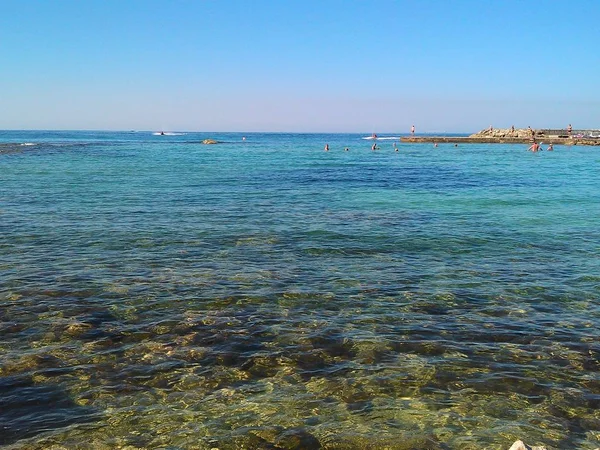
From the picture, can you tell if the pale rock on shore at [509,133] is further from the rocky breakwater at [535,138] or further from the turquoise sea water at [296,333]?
the turquoise sea water at [296,333]

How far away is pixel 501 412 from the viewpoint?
762 cm

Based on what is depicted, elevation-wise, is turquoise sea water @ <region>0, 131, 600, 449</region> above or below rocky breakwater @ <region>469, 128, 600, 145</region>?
below

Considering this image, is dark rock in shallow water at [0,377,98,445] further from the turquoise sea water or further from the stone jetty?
the stone jetty

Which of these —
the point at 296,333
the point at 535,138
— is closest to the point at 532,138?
the point at 535,138

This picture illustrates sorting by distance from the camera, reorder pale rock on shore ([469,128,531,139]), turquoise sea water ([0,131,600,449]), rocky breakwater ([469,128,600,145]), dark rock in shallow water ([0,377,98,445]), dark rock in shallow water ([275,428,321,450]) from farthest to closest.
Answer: pale rock on shore ([469,128,531,139]) < rocky breakwater ([469,128,600,145]) < turquoise sea water ([0,131,600,449]) < dark rock in shallow water ([0,377,98,445]) < dark rock in shallow water ([275,428,321,450])

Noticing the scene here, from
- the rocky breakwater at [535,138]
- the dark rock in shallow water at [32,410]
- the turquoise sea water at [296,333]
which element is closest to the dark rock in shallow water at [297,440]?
the turquoise sea water at [296,333]

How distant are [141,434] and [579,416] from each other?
262 inches

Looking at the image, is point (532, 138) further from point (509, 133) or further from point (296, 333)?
point (296, 333)

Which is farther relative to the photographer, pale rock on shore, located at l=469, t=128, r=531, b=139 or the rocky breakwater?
pale rock on shore, located at l=469, t=128, r=531, b=139

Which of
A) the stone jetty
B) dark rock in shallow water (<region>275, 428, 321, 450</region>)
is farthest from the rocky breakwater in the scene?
dark rock in shallow water (<region>275, 428, 321, 450</region>)

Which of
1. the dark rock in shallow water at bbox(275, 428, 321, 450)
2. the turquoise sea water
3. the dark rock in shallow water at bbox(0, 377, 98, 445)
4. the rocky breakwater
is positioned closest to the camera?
the dark rock in shallow water at bbox(275, 428, 321, 450)

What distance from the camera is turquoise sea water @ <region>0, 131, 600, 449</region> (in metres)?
7.20

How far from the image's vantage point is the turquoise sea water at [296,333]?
284 inches

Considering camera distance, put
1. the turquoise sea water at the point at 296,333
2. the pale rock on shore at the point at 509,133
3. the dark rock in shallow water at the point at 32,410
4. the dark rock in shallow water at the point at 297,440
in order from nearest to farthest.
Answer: the dark rock in shallow water at the point at 297,440, the dark rock in shallow water at the point at 32,410, the turquoise sea water at the point at 296,333, the pale rock on shore at the point at 509,133
